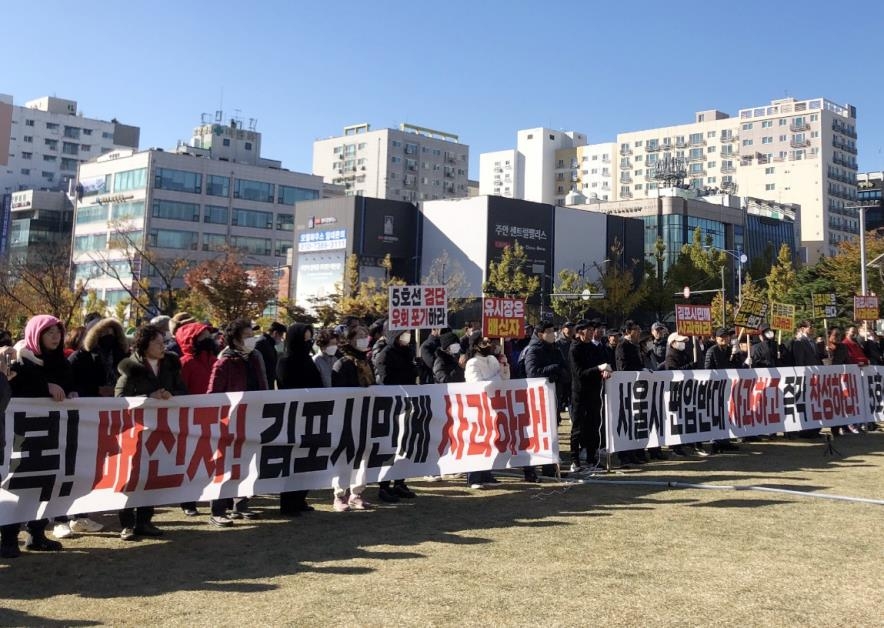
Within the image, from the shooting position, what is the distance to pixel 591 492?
32.1ft

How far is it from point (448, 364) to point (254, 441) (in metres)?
3.89

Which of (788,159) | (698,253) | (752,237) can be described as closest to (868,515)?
(698,253)

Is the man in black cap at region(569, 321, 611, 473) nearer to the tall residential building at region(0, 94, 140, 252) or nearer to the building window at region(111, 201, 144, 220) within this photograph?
the building window at region(111, 201, 144, 220)

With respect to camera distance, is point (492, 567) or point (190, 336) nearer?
point (492, 567)

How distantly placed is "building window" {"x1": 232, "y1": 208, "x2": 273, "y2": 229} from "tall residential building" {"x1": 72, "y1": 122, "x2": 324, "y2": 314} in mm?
110

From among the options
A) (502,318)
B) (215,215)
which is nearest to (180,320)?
(502,318)

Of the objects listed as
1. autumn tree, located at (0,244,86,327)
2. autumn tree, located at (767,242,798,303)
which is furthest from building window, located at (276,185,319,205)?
autumn tree, located at (767,242,798,303)

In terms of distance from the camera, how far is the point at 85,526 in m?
7.65

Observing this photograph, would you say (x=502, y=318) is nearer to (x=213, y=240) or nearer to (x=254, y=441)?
(x=254, y=441)

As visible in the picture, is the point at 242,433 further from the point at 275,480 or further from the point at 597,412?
the point at 597,412

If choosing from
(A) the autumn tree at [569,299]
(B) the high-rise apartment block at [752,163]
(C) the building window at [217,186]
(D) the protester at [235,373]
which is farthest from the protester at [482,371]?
(B) the high-rise apartment block at [752,163]

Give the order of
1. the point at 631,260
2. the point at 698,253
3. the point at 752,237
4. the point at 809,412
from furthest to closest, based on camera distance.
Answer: the point at 752,237, the point at 631,260, the point at 698,253, the point at 809,412

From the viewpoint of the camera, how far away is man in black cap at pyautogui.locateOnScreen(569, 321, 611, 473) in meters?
11.4

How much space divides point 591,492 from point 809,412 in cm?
749
